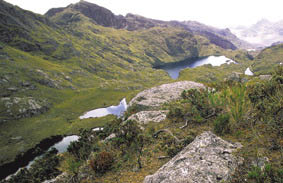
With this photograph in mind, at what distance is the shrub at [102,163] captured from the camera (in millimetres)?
14047

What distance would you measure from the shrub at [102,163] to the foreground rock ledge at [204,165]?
5177 millimetres

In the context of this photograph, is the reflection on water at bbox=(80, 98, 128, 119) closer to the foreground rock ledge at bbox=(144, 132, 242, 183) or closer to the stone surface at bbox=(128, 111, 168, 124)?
the stone surface at bbox=(128, 111, 168, 124)

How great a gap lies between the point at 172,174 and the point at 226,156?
10.8 ft

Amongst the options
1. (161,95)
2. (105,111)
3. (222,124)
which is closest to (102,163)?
(222,124)

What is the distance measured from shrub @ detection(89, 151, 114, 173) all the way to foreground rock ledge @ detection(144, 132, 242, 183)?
5.18 metres

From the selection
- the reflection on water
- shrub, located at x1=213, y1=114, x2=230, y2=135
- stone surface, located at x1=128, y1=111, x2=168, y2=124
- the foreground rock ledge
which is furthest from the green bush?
the reflection on water

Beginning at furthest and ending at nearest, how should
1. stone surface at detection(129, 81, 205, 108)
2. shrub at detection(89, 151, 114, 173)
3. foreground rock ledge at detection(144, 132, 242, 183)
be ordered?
stone surface at detection(129, 81, 205, 108), shrub at detection(89, 151, 114, 173), foreground rock ledge at detection(144, 132, 242, 183)

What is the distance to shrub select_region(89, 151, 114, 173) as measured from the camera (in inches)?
553

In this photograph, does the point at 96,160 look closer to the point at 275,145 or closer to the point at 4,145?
the point at 275,145

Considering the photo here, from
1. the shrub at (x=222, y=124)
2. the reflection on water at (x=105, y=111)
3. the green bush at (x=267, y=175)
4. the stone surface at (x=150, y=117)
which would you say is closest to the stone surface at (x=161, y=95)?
the stone surface at (x=150, y=117)

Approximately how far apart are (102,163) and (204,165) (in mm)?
8954

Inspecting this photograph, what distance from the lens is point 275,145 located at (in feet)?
28.7

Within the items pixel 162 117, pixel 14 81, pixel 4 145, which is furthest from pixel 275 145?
pixel 14 81

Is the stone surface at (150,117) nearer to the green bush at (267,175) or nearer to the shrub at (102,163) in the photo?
the shrub at (102,163)
